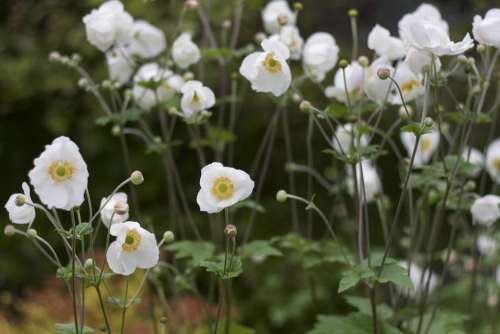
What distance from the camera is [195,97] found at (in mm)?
1777

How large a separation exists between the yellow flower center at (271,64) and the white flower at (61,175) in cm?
51

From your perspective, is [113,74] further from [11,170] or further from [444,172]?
[11,170]

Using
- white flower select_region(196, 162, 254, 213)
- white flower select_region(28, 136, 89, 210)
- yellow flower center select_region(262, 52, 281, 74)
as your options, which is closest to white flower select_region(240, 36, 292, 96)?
yellow flower center select_region(262, 52, 281, 74)

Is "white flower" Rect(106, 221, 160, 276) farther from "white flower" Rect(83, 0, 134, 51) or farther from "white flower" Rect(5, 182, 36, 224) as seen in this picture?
"white flower" Rect(83, 0, 134, 51)

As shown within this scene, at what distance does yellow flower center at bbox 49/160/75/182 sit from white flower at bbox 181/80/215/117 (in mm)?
502

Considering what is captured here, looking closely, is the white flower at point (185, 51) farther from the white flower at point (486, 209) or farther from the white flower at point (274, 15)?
the white flower at point (486, 209)

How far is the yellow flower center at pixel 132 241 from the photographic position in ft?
4.65

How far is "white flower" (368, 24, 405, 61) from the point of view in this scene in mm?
1829

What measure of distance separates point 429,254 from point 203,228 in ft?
7.77

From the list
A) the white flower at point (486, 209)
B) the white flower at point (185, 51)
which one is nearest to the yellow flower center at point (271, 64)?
the white flower at point (185, 51)

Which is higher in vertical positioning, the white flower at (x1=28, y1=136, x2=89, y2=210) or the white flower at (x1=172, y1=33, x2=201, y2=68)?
the white flower at (x1=172, y1=33, x2=201, y2=68)

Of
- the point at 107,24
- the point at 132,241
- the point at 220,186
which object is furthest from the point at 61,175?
the point at 107,24

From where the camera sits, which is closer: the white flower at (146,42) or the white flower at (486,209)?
the white flower at (486,209)

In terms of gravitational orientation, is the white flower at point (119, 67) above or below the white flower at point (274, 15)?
below
